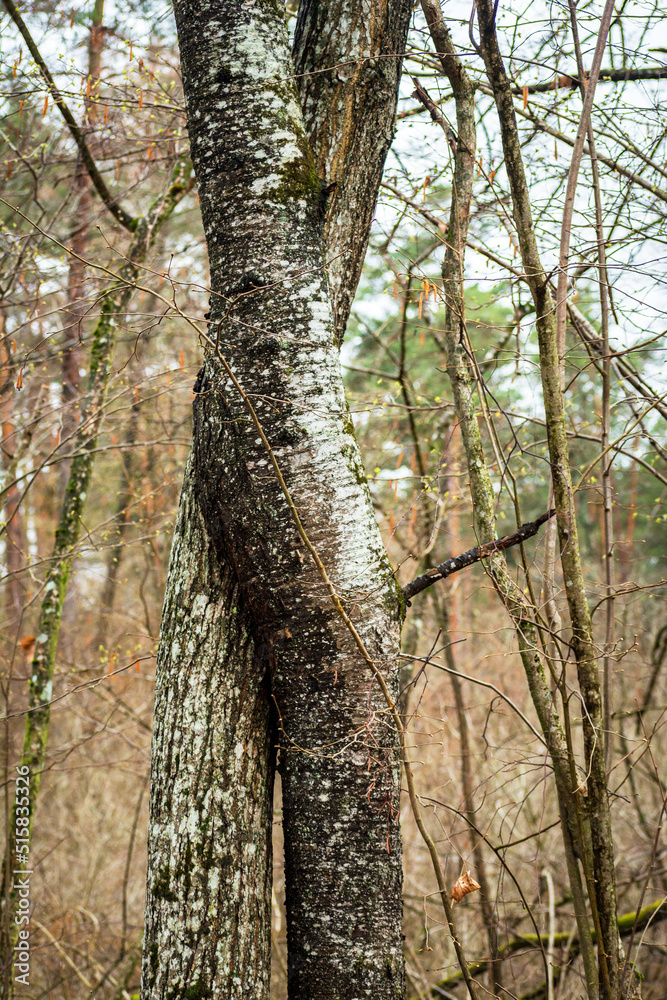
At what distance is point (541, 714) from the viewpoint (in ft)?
6.54

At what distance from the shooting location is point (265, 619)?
1.75m

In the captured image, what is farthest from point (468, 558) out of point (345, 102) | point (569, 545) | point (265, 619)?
point (345, 102)

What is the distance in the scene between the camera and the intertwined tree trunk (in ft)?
5.29

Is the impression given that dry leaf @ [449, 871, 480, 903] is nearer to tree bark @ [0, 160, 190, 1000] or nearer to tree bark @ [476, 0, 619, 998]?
tree bark @ [476, 0, 619, 998]

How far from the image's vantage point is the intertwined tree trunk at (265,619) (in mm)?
1611

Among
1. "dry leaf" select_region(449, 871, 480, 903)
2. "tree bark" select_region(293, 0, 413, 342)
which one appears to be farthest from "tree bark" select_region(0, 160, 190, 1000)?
"dry leaf" select_region(449, 871, 480, 903)

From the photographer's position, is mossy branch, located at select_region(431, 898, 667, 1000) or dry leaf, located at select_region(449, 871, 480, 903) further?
mossy branch, located at select_region(431, 898, 667, 1000)

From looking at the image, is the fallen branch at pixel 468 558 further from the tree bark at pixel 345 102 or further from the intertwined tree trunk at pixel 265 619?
the tree bark at pixel 345 102

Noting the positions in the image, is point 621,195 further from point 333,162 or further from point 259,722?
point 259,722

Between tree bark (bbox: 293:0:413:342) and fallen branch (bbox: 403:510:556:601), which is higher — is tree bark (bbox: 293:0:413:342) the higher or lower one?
the higher one

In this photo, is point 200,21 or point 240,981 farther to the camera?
point 200,21

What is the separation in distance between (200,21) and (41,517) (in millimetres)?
10487

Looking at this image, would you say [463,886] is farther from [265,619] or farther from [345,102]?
[345,102]

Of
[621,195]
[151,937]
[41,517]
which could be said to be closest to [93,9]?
[621,195]
